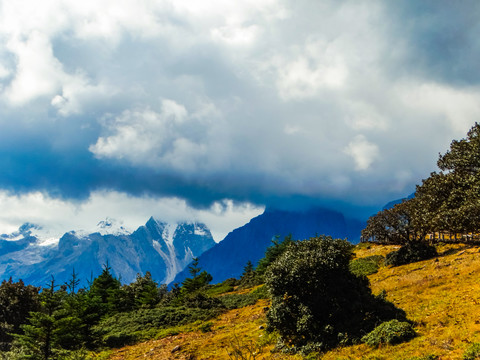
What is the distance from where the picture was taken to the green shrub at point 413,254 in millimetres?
36875

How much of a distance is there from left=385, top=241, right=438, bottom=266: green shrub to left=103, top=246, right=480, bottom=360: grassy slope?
2386 millimetres

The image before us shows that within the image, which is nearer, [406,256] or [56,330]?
[56,330]

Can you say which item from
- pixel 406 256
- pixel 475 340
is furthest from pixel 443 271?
pixel 475 340

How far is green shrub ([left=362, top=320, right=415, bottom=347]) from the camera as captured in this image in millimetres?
14383

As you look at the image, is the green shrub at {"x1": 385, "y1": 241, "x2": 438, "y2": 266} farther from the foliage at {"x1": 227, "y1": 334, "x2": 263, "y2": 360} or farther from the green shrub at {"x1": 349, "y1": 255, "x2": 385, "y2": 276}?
the foliage at {"x1": 227, "y1": 334, "x2": 263, "y2": 360}

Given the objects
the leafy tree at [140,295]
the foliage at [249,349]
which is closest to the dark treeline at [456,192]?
the foliage at [249,349]

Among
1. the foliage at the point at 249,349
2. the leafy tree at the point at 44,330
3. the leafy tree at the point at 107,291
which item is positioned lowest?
the foliage at the point at 249,349

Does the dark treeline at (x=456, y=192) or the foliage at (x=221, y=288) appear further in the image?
the foliage at (x=221, y=288)

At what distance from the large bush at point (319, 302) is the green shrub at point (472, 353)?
5.73 m

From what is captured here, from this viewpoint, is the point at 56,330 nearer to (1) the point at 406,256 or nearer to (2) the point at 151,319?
(2) the point at 151,319

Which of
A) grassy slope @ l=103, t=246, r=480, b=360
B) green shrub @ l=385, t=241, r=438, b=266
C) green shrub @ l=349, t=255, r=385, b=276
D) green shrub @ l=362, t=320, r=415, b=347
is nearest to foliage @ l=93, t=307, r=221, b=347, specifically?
grassy slope @ l=103, t=246, r=480, b=360

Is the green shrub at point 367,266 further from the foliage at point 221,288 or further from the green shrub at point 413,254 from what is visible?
the foliage at point 221,288

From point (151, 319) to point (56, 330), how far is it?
21415 millimetres

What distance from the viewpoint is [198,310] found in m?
46.6
